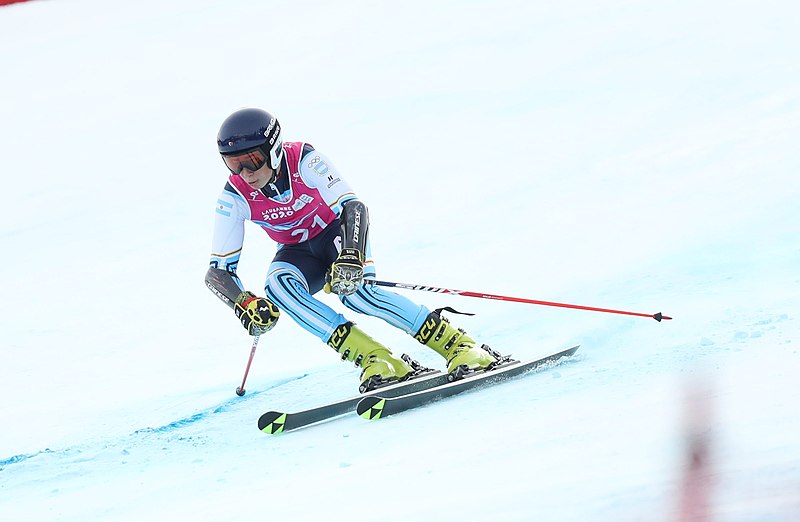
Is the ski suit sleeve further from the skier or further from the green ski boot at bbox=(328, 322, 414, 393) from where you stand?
the green ski boot at bbox=(328, 322, 414, 393)

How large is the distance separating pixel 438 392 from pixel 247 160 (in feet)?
4.23

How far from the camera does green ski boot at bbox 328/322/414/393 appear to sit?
4762 mm

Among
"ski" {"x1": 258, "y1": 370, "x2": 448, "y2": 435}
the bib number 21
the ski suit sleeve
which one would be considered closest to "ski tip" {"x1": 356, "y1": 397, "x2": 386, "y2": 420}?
"ski" {"x1": 258, "y1": 370, "x2": 448, "y2": 435}

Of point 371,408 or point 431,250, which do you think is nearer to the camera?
point 371,408

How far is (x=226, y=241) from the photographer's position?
4.79m

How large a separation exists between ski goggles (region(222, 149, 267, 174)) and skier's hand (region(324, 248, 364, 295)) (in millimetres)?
529

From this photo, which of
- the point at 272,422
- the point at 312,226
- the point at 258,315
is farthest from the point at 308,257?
the point at 272,422

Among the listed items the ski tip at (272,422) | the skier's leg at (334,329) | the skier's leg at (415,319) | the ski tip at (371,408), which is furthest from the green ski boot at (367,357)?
the ski tip at (272,422)

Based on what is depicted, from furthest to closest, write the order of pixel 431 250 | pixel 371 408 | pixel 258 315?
1. pixel 431 250
2. pixel 258 315
3. pixel 371 408

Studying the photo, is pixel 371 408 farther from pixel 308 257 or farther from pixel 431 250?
pixel 431 250

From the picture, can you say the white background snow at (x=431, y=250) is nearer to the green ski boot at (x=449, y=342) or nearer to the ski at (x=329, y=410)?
the ski at (x=329, y=410)

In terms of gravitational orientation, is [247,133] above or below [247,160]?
above

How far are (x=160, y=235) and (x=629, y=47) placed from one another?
5903 millimetres

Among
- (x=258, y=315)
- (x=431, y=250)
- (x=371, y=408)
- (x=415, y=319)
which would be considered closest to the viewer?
(x=371, y=408)
